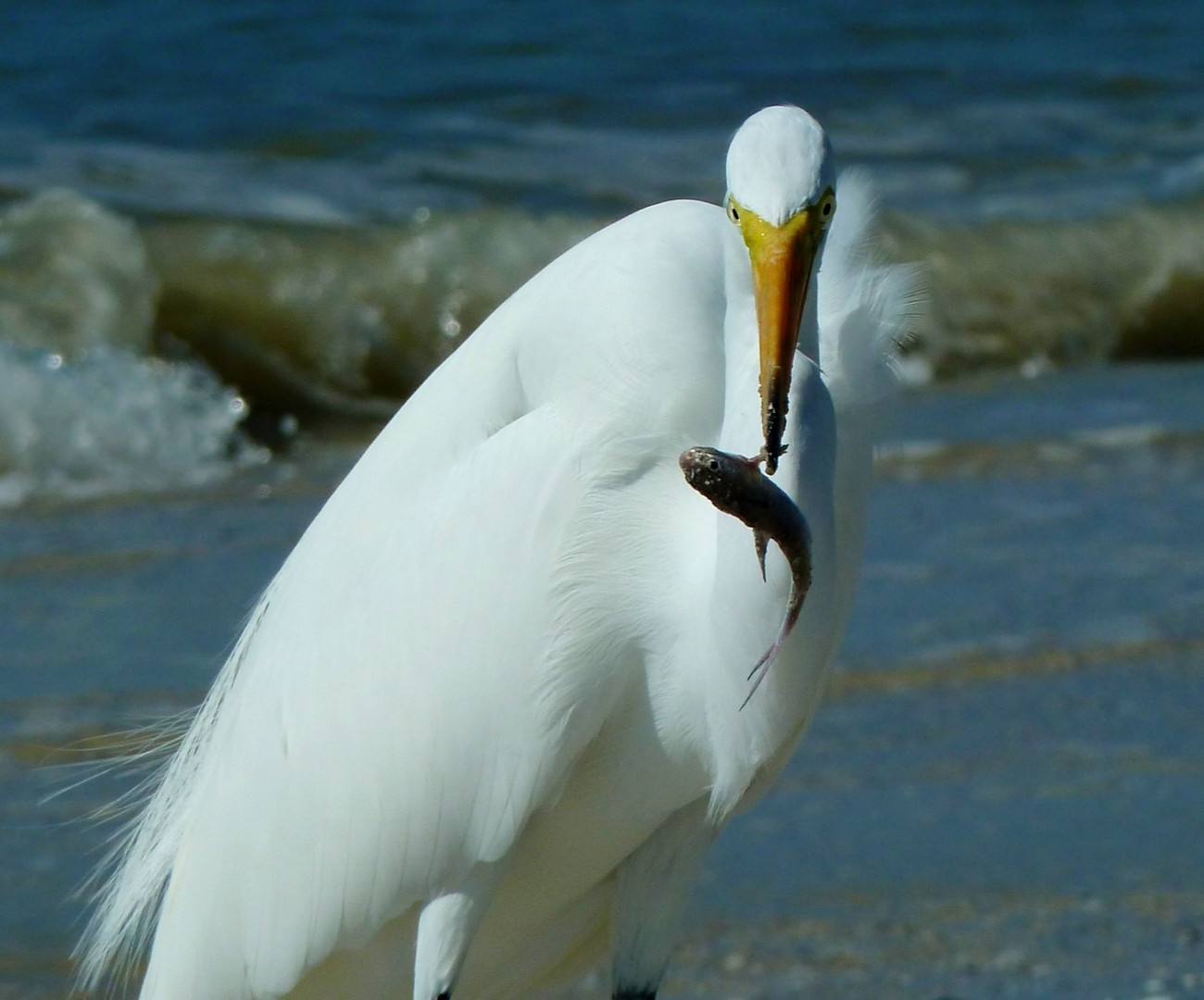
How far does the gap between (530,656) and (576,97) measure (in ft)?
27.1

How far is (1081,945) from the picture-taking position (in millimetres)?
3068

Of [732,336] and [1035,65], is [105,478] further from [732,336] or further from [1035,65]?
[1035,65]

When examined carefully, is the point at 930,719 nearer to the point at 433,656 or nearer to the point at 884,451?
the point at 884,451

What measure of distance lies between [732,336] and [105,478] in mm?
3956

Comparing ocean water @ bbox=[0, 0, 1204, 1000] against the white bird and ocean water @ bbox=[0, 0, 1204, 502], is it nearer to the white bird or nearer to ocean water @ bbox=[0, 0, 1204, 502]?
ocean water @ bbox=[0, 0, 1204, 502]

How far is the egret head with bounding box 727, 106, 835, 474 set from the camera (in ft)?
6.32

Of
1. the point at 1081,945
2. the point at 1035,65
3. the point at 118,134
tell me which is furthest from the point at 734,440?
the point at 1035,65

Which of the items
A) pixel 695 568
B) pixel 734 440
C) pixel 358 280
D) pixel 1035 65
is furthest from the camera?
pixel 1035 65

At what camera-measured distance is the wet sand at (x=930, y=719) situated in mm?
3082

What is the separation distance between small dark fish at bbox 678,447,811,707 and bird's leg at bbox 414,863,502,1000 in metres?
0.75

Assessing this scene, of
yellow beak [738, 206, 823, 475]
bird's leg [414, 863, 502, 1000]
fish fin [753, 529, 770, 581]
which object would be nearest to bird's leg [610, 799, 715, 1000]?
bird's leg [414, 863, 502, 1000]

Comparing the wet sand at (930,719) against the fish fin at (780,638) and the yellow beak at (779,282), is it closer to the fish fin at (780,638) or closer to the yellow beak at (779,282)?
the fish fin at (780,638)

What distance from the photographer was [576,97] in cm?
1027

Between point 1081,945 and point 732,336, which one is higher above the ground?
point 732,336
